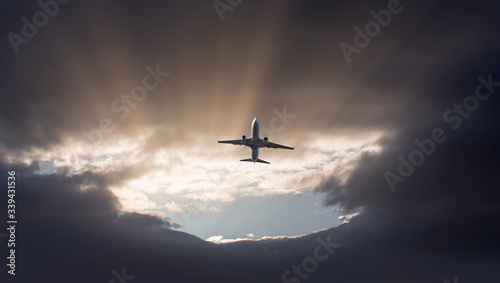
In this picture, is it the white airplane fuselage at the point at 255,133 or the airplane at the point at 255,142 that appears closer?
the white airplane fuselage at the point at 255,133

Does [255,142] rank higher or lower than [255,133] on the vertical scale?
lower

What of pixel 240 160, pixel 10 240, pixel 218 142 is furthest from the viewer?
pixel 240 160

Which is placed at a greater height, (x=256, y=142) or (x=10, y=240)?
(x=256, y=142)

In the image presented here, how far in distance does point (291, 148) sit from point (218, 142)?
3119cm

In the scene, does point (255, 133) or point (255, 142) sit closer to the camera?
point (255, 133)

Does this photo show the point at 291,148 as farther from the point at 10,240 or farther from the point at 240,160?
the point at 10,240

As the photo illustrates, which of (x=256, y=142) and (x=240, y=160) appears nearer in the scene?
(x=256, y=142)

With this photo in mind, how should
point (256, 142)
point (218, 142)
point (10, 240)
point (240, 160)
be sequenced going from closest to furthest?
1. point (10, 240)
2. point (256, 142)
3. point (218, 142)
4. point (240, 160)

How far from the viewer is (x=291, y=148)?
16162 cm

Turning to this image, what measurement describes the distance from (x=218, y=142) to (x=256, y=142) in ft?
62.1

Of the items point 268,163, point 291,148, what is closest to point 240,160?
point 268,163

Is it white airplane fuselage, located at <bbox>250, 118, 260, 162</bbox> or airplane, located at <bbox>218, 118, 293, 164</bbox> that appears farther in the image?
airplane, located at <bbox>218, 118, 293, 164</bbox>

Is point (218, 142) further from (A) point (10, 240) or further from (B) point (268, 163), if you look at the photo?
(A) point (10, 240)

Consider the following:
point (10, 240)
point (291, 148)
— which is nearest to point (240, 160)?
point (291, 148)
